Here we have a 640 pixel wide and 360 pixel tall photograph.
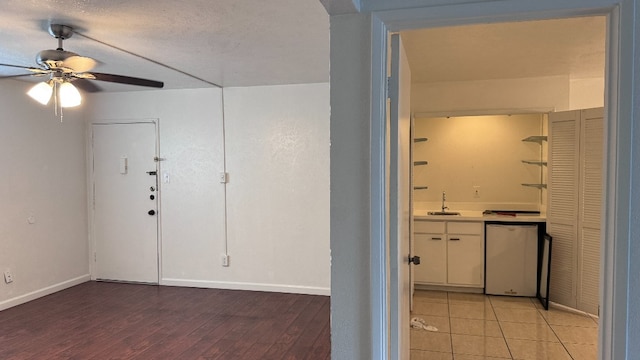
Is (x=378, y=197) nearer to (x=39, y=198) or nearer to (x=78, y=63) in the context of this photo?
(x=78, y=63)

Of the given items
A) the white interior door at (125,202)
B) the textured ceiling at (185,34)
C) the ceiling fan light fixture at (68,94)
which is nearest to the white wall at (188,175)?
the white interior door at (125,202)

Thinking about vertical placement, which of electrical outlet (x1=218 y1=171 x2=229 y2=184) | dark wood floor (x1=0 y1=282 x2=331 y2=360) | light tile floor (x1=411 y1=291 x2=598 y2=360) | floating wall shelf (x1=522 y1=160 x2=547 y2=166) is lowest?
dark wood floor (x1=0 y1=282 x2=331 y2=360)

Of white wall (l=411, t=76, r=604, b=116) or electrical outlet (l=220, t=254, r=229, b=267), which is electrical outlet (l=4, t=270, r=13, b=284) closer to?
electrical outlet (l=220, t=254, r=229, b=267)

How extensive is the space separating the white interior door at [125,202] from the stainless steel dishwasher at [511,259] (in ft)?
12.6

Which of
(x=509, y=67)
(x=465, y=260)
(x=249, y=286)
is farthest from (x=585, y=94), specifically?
(x=249, y=286)

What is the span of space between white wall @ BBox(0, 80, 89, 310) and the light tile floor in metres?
3.96

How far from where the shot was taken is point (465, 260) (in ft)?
14.9

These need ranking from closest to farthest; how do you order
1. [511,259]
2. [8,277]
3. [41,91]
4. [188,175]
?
1. [41,91]
2. [8,277]
3. [511,259]
4. [188,175]

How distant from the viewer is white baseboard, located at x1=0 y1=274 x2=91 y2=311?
13.6ft

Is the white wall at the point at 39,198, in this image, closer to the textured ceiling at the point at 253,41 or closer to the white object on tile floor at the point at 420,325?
the textured ceiling at the point at 253,41

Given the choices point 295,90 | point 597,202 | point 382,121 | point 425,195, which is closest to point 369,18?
point 382,121

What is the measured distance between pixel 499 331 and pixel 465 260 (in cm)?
109

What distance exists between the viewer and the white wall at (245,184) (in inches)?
177

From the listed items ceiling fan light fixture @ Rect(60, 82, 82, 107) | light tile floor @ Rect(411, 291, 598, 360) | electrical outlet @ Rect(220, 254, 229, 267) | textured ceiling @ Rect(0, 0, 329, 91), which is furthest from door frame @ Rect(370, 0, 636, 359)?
electrical outlet @ Rect(220, 254, 229, 267)
